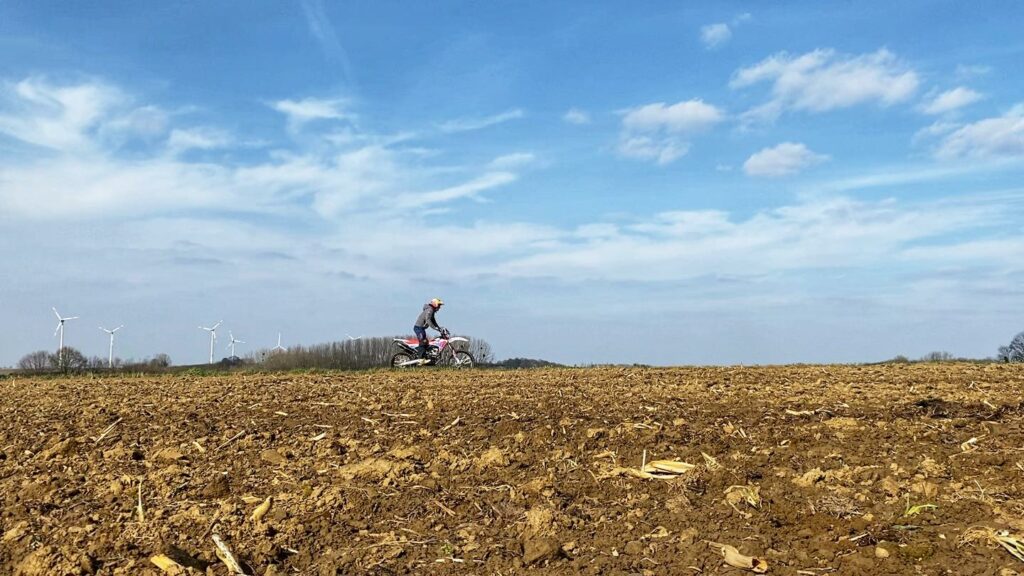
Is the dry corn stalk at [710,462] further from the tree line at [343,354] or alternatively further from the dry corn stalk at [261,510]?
the tree line at [343,354]

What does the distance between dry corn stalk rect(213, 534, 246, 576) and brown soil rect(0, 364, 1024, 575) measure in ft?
0.20

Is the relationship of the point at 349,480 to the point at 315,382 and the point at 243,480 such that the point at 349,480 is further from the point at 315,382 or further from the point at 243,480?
the point at 315,382

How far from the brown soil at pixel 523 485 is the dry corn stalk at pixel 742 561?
53 millimetres

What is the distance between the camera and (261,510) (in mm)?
7168

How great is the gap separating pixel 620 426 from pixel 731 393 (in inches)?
131

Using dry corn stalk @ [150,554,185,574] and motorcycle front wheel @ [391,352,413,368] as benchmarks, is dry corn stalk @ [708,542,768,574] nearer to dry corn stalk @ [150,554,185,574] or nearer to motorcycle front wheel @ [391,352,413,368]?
dry corn stalk @ [150,554,185,574]

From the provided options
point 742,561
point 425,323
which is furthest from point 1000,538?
point 425,323

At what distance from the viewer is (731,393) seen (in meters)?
11.7

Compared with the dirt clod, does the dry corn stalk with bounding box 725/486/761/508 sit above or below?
above

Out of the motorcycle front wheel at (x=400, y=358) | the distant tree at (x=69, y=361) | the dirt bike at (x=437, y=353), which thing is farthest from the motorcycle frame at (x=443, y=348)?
the distant tree at (x=69, y=361)

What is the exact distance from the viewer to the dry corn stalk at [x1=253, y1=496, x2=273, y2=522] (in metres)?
7.09

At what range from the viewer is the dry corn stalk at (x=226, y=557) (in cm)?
633

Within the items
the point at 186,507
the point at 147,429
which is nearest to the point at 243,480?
the point at 186,507

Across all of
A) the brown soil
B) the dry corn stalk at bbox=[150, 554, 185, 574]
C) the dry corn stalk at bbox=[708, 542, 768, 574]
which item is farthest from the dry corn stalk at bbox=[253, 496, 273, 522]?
the dry corn stalk at bbox=[708, 542, 768, 574]
